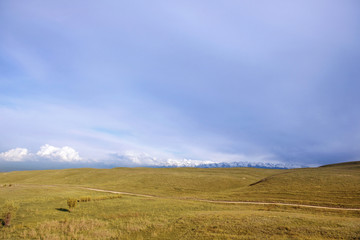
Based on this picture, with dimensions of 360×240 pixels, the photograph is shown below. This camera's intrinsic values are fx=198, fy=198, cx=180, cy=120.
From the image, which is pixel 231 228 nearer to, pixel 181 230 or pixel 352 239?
pixel 181 230

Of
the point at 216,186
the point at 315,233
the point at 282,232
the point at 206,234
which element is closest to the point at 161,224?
the point at 206,234

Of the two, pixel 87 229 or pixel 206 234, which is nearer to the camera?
pixel 206 234

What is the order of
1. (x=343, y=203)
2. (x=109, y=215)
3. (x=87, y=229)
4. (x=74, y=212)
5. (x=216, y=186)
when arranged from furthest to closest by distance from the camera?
1. (x=216, y=186)
2. (x=343, y=203)
3. (x=74, y=212)
4. (x=109, y=215)
5. (x=87, y=229)

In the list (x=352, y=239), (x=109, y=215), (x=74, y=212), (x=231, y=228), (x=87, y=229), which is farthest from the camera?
(x=74, y=212)

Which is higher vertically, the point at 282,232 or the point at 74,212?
the point at 282,232

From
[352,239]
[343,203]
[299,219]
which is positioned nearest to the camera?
[352,239]

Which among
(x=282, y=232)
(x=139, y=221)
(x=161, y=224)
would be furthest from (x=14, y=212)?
(x=282, y=232)

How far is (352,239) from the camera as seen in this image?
13.4m

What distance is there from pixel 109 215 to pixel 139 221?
16.3ft

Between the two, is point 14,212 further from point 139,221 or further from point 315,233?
point 315,233

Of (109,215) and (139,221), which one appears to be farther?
(109,215)

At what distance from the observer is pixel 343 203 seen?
1200 inches

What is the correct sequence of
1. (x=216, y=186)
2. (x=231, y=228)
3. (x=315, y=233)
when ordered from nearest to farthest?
(x=315, y=233), (x=231, y=228), (x=216, y=186)

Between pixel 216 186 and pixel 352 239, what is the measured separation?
4903 cm
